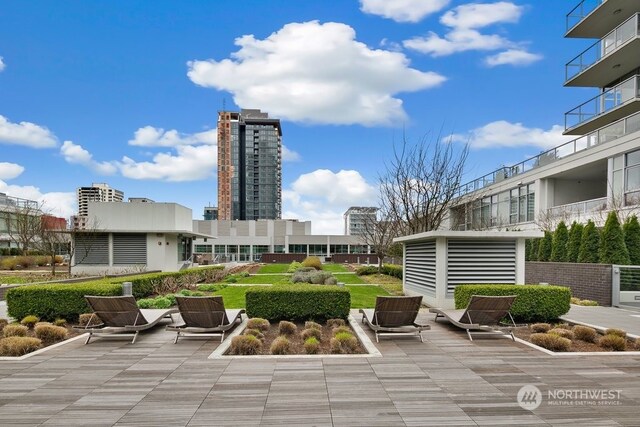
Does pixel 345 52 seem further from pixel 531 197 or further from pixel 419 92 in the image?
pixel 531 197

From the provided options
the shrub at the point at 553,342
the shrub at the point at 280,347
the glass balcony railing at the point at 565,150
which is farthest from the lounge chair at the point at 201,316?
the glass balcony railing at the point at 565,150

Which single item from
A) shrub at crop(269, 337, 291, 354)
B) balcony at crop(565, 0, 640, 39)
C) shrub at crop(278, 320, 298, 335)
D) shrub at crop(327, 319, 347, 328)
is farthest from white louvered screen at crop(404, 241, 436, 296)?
balcony at crop(565, 0, 640, 39)

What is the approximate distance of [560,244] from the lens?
18047mm

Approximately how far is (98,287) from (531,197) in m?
25.7

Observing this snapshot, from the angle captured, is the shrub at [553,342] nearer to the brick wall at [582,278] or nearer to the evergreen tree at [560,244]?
the brick wall at [582,278]

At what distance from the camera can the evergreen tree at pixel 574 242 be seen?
16.8m

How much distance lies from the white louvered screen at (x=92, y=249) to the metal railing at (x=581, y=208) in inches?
1109

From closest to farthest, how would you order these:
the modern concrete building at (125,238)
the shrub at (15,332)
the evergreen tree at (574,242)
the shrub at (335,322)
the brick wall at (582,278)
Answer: the shrub at (15,332) → the shrub at (335,322) → the brick wall at (582,278) → the evergreen tree at (574,242) → the modern concrete building at (125,238)

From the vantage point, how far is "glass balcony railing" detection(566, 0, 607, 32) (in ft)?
76.7

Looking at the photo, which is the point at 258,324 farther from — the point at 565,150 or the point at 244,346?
the point at 565,150

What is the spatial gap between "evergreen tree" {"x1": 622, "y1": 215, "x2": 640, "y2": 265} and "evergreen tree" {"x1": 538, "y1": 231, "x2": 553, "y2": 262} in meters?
4.23

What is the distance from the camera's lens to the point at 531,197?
25.6 m

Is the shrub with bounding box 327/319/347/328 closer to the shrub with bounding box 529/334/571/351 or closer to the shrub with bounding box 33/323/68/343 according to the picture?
the shrub with bounding box 529/334/571/351

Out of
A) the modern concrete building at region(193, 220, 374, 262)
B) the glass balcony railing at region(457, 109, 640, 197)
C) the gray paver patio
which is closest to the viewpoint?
the gray paver patio
